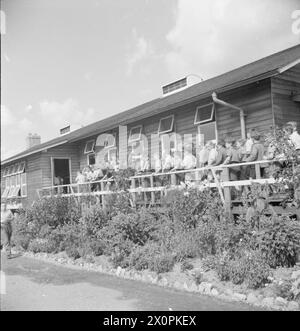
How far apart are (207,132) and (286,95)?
9.37 ft

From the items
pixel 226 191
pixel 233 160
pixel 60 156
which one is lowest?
pixel 226 191

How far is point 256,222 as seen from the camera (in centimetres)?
768

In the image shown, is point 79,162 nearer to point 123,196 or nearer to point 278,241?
point 123,196

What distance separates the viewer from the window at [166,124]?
1468 cm

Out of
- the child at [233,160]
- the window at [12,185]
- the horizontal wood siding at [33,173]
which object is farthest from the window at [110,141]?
the window at [12,185]

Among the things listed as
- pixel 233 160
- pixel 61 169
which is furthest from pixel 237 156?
pixel 61 169

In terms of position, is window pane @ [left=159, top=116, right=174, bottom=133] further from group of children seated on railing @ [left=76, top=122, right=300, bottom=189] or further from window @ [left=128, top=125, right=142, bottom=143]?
group of children seated on railing @ [left=76, top=122, right=300, bottom=189]

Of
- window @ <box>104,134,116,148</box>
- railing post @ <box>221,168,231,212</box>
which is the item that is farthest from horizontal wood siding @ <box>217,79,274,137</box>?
window @ <box>104,134,116,148</box>

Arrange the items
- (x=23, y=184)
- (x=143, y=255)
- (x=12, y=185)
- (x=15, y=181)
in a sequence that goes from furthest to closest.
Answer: (x=12, y=185) < (x=15, y=181) < (x=23, y=184) < (x=143, y=255)

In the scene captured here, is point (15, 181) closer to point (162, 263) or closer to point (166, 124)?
point (166, 124)

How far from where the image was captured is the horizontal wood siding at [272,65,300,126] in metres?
10.9

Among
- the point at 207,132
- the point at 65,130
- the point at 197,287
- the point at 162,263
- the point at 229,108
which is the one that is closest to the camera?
the point at 197,287

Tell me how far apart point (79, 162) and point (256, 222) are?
15478 mm

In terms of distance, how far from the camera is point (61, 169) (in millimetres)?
23078
